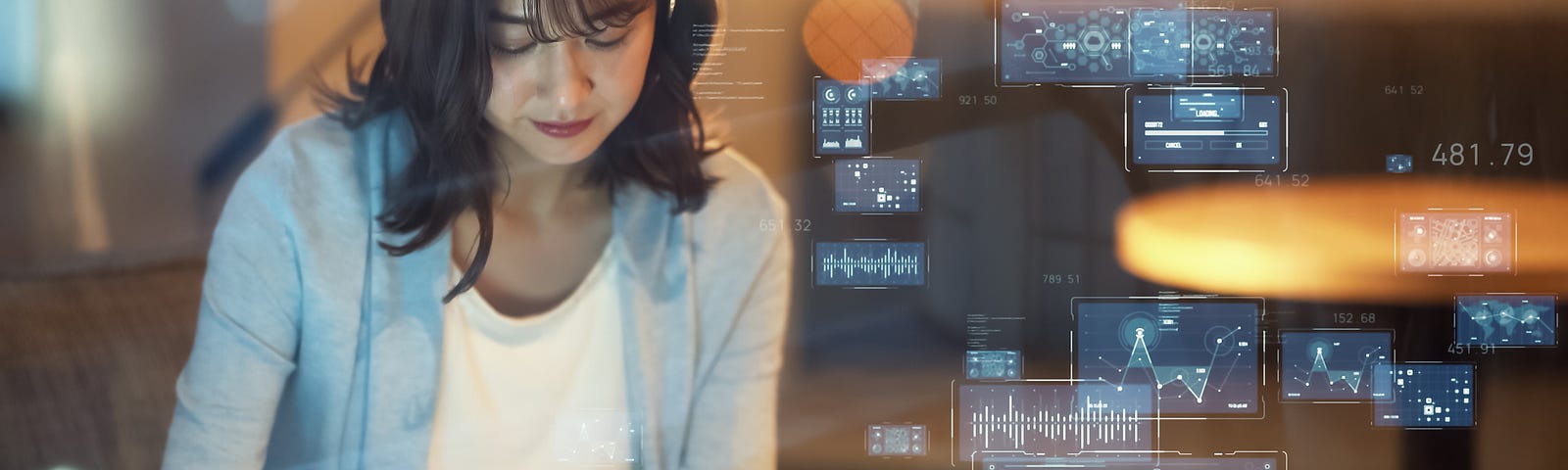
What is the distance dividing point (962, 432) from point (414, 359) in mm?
631

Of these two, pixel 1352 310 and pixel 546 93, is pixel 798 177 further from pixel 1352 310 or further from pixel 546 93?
pixel 1352 310

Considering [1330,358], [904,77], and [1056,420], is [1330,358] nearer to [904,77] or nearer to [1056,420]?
[1056,420]

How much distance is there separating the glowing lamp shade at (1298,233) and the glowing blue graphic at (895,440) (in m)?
0.31

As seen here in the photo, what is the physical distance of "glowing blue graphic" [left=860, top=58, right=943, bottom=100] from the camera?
45.0 inches

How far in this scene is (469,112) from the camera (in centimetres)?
111

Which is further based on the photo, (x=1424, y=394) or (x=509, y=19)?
(x=1424, y=394)

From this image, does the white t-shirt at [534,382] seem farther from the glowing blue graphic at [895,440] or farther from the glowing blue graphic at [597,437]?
the glowing blue graphic at [895,440]

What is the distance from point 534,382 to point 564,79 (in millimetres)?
343

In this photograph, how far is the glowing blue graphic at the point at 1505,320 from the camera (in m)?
1.19

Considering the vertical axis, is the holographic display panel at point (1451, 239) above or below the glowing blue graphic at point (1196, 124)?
below

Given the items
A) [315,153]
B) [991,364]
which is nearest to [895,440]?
[991,364]

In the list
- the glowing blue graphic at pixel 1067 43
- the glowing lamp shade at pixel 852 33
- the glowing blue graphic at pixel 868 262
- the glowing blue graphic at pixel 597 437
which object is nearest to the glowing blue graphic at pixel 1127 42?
the glowing blue graphic at pixel 1067 43

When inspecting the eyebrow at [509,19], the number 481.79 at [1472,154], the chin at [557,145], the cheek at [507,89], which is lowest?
the number 481.79 at [1472,154]

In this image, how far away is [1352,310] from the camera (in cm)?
118
